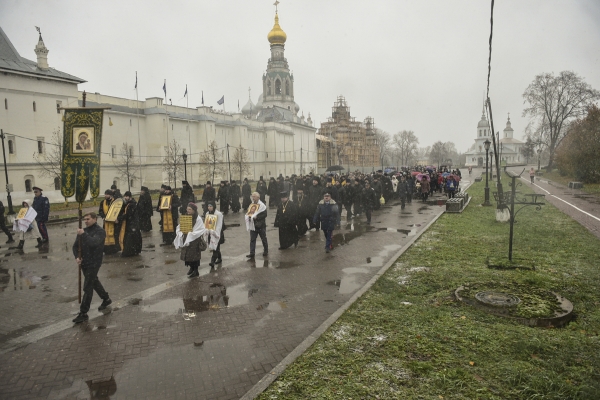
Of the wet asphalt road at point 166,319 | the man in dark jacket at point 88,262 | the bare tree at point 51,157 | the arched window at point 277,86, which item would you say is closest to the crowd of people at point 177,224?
the man in dark jacket at point 88,262

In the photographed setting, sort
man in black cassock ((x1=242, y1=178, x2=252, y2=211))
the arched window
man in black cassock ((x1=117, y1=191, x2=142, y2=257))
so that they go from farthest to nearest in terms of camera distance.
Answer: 1. the arched window
2. man in black cassock ((x1=242, y1=178, x2=252, y2=211))
3. man in black cassock ((x1=117, y1=191, x2=142, y2=257))

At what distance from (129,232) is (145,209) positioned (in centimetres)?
374

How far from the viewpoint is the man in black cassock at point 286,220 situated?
40.5 feet

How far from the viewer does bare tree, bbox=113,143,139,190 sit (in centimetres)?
4238

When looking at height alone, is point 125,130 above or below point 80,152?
above

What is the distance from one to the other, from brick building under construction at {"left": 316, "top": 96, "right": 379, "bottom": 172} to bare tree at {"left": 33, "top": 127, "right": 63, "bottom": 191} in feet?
196

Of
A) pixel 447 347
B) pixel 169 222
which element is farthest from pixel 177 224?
pixel 447 347

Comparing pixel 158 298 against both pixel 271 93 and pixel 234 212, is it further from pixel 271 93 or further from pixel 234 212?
pixel 271 93

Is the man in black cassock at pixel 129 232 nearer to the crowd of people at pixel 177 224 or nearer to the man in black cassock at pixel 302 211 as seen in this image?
the crowd of people at pixel 177 224

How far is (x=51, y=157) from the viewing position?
34938mm

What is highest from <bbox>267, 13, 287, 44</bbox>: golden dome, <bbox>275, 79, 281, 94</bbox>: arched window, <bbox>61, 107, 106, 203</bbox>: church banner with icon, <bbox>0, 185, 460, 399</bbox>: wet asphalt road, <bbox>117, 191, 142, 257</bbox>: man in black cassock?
<bbox>267, 13, 287, 44</bbox>: golden dome

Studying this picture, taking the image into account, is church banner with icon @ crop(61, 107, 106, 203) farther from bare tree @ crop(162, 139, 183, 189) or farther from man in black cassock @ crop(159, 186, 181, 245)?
bare tree @ crop(162, 139, 183, 189)

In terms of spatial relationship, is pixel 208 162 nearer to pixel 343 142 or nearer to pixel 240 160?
pixel 240 160

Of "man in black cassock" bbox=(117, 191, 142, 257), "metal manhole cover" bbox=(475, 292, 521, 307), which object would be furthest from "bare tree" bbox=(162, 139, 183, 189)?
"metal manhole cover" bbox=(475, 292, 521, 307)
